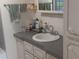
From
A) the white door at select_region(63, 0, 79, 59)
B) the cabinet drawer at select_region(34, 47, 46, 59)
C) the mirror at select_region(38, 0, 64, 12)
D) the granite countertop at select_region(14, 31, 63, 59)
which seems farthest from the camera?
the mirror at select_region(38, 0, 64, 12)

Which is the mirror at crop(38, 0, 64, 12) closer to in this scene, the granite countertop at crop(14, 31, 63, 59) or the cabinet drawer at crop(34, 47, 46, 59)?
the granite countertop at crop(14, 31, 63, 59)

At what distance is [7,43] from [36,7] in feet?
3.06

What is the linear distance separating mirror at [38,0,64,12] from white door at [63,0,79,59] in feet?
3.35

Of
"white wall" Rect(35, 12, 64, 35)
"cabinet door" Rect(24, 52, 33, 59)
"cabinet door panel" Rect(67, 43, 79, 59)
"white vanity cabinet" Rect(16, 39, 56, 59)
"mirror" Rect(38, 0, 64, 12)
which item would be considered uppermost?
"mirror" Rect(38, 0, 64, 12)

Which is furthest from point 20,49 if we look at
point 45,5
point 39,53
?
point 45,5

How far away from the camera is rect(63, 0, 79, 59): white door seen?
0.98m

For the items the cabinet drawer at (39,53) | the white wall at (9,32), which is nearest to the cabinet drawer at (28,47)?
the cabinet drawer at (39,53)

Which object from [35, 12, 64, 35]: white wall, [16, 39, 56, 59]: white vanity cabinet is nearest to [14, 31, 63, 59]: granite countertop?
[16, 39, 56, 59]: white vanity cabinet

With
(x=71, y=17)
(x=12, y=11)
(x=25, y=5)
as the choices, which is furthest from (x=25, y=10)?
(x=71, y=17)

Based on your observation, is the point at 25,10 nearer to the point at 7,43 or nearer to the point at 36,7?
the point at 36,7

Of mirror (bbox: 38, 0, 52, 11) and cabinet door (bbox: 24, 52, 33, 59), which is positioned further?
mirror (bbox: 38, 0, 52, 11)

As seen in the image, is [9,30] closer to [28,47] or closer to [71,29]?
[28,47]

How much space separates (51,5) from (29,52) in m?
0.95

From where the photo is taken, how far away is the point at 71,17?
1018 millimetres
